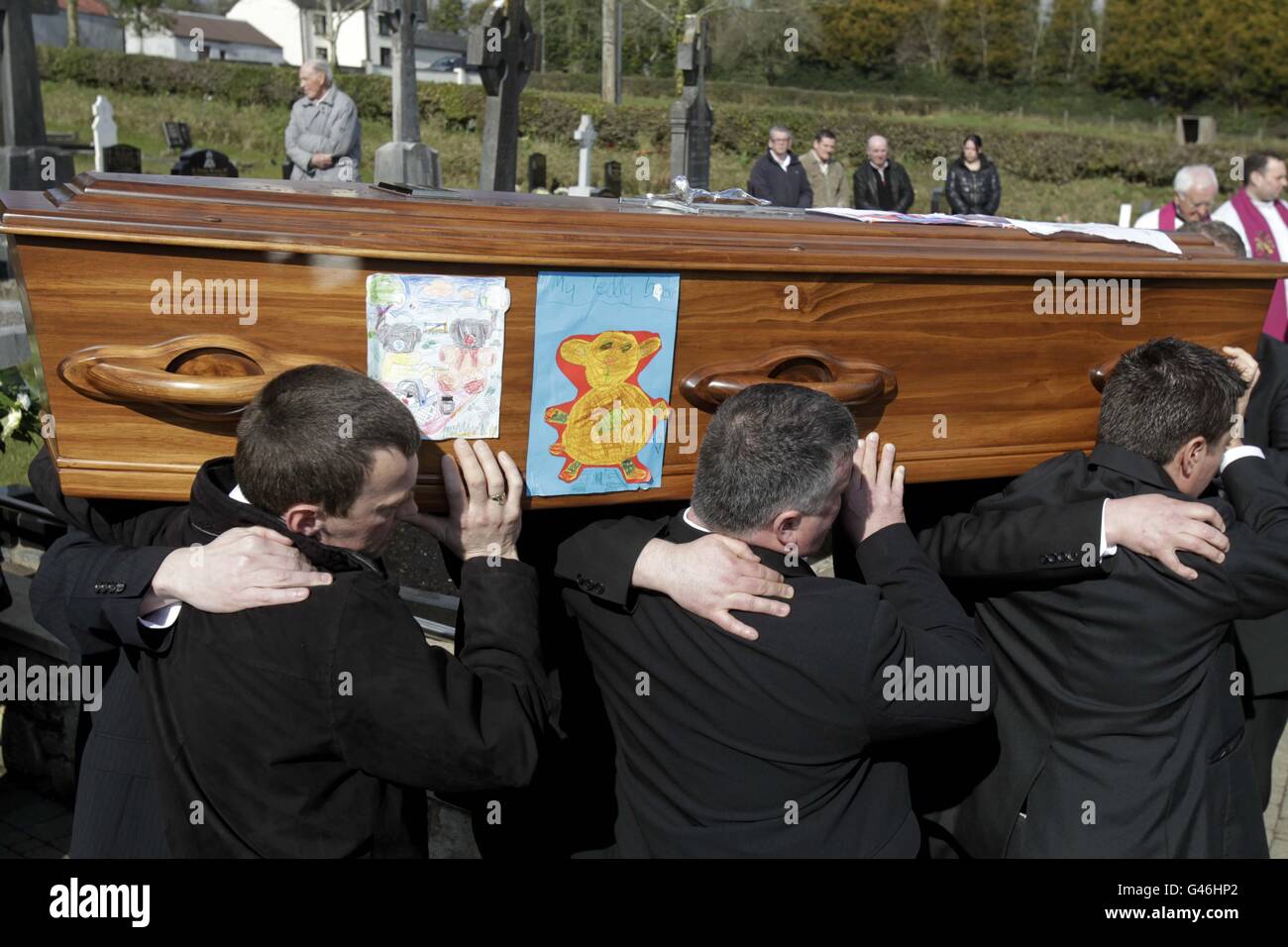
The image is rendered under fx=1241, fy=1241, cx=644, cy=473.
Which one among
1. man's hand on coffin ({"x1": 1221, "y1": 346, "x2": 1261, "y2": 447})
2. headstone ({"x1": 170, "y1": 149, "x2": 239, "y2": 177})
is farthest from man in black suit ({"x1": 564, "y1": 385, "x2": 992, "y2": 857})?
headstone ({"x1": 170, "y1": 149, "x2": 239, "y2": 177})

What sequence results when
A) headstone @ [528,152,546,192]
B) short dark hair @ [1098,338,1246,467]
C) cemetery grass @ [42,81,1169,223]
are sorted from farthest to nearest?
cemetery grass @ [42,81,1169,223]
headstone @ [528,152,546,192]
short dark hair @ [1098,338,1246,467]

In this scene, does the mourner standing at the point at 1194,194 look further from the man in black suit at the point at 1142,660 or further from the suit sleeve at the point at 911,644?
the suit sleeve at the point at 911,644

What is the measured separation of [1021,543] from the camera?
2355 mm

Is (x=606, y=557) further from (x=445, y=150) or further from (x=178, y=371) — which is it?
(x=445, y=150)

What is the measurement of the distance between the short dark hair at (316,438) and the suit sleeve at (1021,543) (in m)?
1.20

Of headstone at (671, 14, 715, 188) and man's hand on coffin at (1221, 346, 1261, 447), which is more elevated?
headstone at (671, 14, 715, 188)

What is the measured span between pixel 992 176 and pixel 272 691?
13.2 m

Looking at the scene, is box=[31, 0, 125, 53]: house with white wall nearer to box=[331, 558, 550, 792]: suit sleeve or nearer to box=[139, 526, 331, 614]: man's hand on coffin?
box=[139, 526, 331, 614]: man's hand on coffin

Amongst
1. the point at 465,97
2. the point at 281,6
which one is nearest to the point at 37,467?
the point at 465,97

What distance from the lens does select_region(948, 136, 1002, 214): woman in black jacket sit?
13.4m

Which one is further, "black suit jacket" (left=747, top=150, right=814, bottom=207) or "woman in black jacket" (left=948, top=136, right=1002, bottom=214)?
"woman in black jacket" (left=948, top=136, right=1002, bottom=214)

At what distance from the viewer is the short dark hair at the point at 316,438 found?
68.5 inches

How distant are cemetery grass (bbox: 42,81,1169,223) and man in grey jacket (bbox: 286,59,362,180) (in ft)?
46.1

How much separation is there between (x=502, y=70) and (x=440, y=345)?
7.35 m
